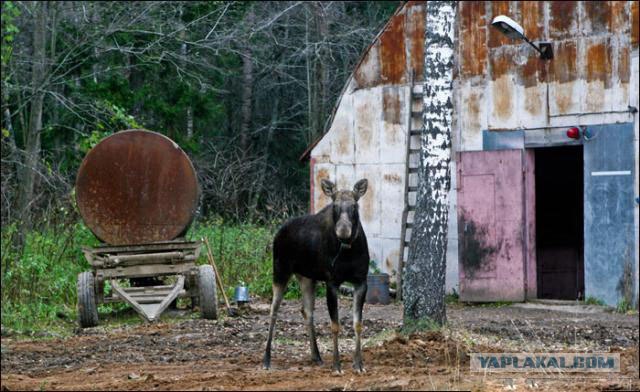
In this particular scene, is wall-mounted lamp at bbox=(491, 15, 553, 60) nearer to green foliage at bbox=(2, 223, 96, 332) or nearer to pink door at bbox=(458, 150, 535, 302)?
pink door at bbox=(458, 150, 535, 302)

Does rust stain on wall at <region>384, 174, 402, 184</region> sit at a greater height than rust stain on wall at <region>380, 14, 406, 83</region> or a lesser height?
lesser

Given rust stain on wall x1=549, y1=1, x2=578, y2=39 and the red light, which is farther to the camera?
rust stain on wall x1=549, y1=1, x2=578, y2=39

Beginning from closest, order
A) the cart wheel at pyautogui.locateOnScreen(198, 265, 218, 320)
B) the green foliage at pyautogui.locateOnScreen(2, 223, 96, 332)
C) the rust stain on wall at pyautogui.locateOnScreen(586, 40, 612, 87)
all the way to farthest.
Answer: the cart wheel at pyautogui.locateOnScreen(198, 265, 218, 320) → the green foliage at pyautogui.locateOnScreen(2, 223, 96, 332) → the rust stain on wall at pyautogui.locateOnScreen(586, 40, 612, 87)

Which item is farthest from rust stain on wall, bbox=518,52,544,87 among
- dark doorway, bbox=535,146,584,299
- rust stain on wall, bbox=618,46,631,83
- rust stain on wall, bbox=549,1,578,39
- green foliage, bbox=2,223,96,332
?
green foliage, bbox=2,223,96,332

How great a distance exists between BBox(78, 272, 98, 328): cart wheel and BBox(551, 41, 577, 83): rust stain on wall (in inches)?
331

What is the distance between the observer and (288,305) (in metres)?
17.1

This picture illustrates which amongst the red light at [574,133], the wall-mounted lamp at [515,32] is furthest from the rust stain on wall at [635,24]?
the red light at [574,133]

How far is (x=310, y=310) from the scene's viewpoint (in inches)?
405

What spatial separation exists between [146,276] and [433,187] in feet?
14.2

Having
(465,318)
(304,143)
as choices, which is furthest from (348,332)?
(304,143)

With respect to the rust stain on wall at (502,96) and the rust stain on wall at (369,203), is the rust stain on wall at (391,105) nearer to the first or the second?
the rust stain on wall at (369,203)

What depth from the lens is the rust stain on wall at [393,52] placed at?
19.2 meters

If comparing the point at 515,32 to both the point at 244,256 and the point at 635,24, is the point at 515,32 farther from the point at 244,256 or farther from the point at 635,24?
the point at 244,256

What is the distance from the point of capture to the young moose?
9.44 m
